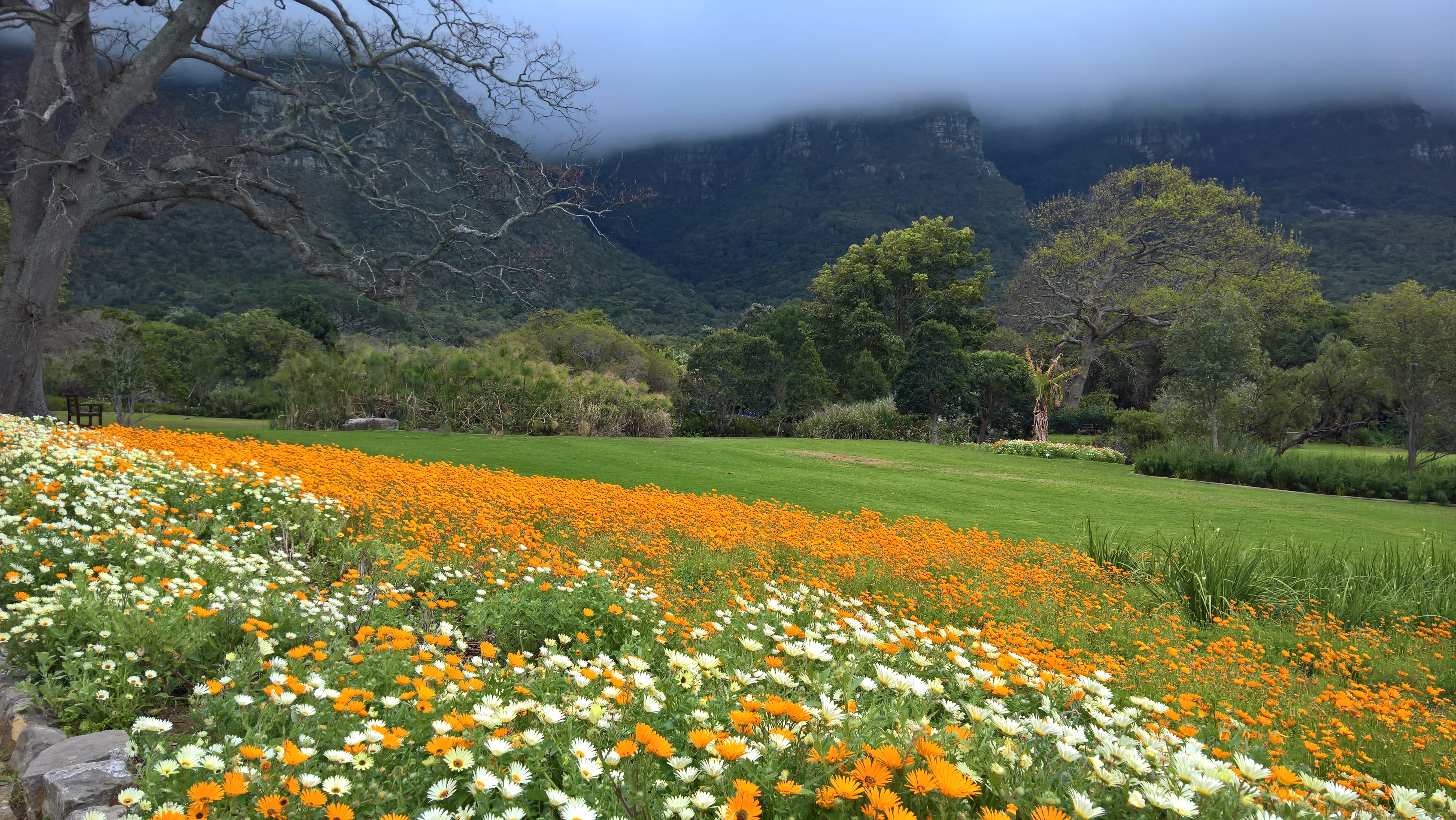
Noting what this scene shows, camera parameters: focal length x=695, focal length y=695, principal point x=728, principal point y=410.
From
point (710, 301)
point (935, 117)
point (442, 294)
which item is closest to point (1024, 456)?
point (442, 294)

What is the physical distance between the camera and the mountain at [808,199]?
65625 mm

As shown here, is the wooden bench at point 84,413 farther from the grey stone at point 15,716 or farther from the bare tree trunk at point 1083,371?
the bare tree trunk at point 1083,371

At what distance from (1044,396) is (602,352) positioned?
60.3 feet

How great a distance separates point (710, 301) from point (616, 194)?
5066 centimetres

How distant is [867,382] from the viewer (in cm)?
2689

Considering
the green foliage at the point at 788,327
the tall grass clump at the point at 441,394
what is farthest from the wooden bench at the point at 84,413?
the green foliage at the point at 788,327

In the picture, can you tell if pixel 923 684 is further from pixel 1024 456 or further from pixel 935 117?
pixel 935 117

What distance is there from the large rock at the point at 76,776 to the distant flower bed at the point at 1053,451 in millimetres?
20350

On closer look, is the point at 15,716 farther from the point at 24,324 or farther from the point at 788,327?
the point at 788,327

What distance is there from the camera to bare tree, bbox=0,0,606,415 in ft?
34.2

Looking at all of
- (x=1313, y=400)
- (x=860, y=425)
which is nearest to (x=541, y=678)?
(x=860, y=425)

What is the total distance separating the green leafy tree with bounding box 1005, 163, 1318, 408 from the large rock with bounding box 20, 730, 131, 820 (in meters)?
32.2

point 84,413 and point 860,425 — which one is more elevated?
point 84,413

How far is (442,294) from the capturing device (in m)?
11.3
